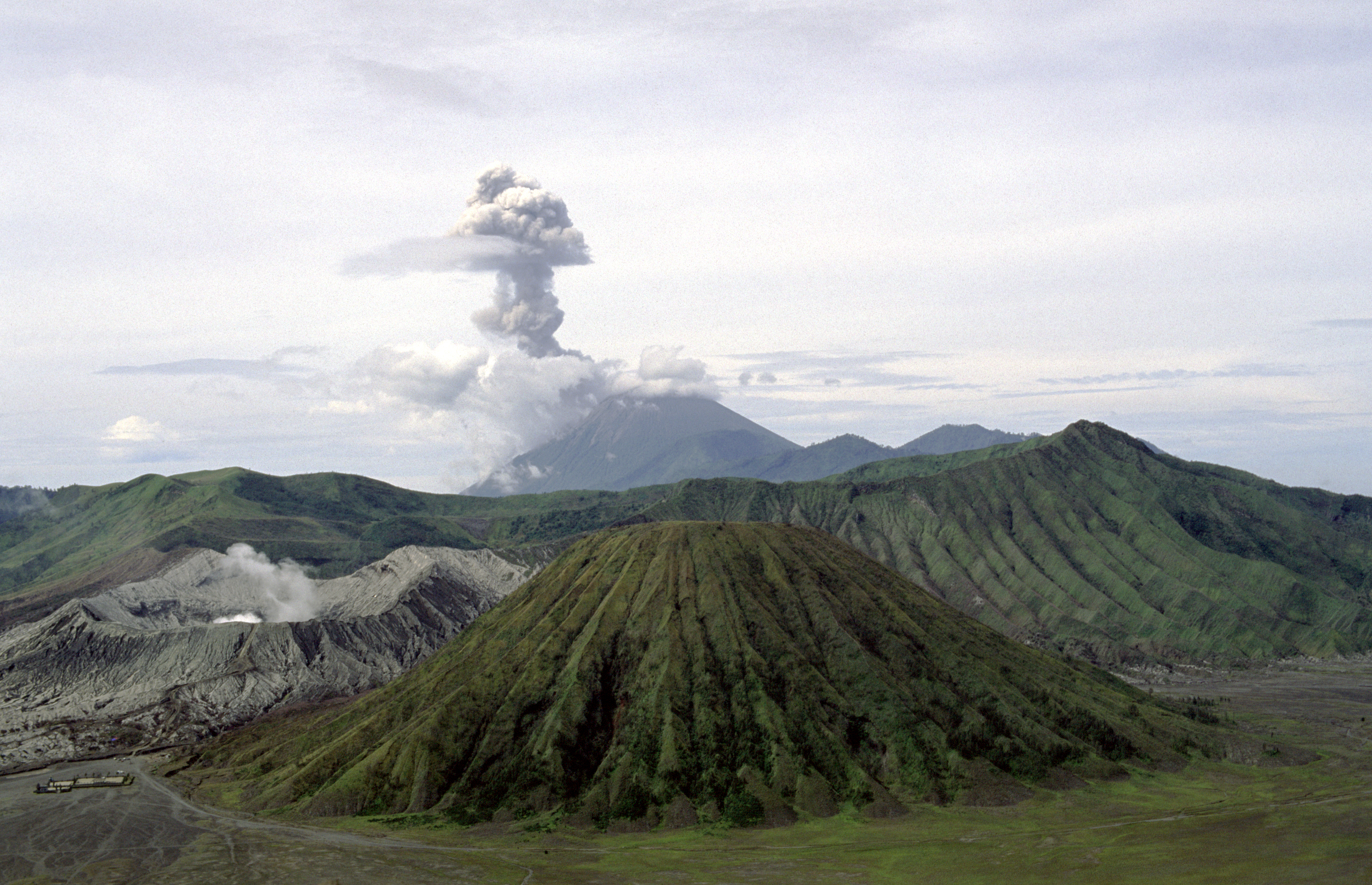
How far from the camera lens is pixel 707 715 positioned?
520 feet

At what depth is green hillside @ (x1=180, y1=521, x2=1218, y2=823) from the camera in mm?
151375

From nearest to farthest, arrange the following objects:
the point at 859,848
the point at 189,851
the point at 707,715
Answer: the point at 859,848
the point at 189,851
the point at 707,715

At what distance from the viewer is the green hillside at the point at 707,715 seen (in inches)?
5960

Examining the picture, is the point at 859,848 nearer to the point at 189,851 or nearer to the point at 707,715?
the point at 707,715

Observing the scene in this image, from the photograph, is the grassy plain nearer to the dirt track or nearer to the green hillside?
the dirt track

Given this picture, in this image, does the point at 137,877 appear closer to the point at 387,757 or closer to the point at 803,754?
the point at 387,757

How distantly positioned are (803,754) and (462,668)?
66.8 m

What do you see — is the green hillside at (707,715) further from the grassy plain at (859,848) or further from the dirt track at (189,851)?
the dirt track at (189,851)

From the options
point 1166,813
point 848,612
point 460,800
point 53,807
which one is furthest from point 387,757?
point 1166,813

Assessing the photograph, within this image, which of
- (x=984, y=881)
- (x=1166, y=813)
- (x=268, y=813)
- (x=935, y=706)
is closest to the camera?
(x=984, y=881)

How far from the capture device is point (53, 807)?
154500mm

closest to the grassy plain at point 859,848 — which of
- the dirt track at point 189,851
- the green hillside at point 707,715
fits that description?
the dirt track at point 189,851

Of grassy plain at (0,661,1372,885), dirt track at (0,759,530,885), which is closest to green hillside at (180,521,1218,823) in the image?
grassy plain at (0,661,1372,885)

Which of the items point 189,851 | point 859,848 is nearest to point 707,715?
point 859,848
